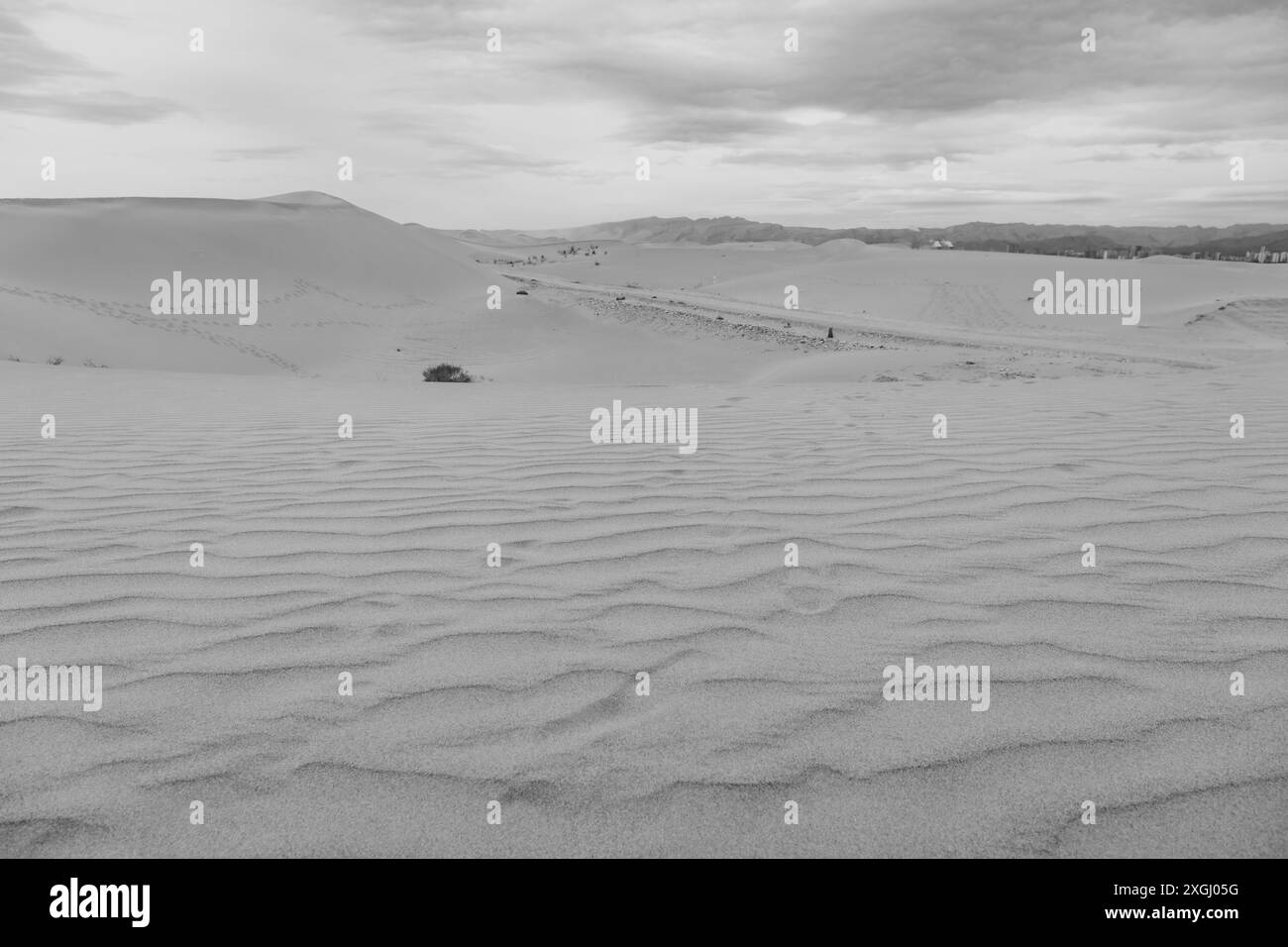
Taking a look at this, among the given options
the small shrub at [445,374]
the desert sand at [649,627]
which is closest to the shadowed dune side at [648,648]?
the desert sand at [649,627]

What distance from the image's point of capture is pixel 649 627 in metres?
2.86

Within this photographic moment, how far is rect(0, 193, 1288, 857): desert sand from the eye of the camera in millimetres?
1963

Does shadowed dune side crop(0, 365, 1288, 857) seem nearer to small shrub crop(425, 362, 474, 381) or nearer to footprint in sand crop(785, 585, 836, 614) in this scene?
footprint in sand crop(785, 585, 836, 614)

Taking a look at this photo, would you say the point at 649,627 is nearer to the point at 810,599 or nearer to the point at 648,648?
the point at 648,648

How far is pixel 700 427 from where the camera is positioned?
6477 millimetres

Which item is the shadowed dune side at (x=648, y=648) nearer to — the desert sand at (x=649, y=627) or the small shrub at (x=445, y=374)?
the desert sand at (x=649, y=627)

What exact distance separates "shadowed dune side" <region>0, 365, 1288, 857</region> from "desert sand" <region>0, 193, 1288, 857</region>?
0.01 m

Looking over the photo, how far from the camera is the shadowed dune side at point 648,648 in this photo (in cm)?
195

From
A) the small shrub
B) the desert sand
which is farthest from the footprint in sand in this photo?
the small shrub

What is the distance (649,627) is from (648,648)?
0.49 ft

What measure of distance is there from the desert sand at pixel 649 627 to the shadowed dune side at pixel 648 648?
0.01 m
